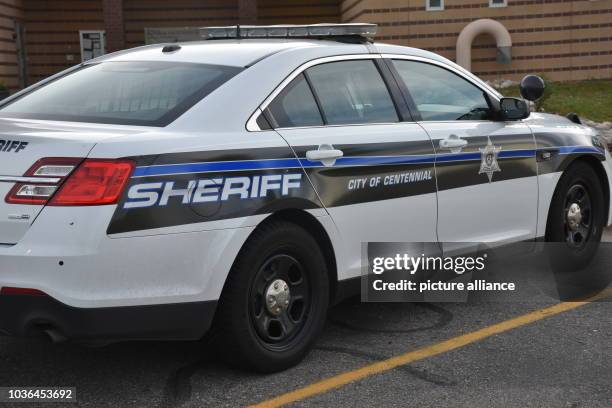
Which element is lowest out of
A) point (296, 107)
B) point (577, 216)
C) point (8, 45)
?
point (577, 216)

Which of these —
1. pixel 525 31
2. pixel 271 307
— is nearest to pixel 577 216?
pixel 271 307

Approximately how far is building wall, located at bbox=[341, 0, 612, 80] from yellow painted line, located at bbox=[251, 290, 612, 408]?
14705mm

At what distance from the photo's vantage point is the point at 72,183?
3.40 meters

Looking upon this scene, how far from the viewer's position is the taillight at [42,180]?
342cm

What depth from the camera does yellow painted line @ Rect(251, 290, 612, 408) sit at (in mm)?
3855

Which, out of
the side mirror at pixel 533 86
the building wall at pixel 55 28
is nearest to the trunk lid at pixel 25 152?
the side mirror at pixel 533 86

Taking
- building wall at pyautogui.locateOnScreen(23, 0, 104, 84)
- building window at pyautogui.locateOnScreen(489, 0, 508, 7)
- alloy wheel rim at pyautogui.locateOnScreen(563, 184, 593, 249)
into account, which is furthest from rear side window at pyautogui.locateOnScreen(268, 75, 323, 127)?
building wall at pyautogui.locateOnScreen(23, 0, 104, 84)

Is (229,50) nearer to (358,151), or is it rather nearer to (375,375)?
(358,151)

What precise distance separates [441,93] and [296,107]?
122 centimetres

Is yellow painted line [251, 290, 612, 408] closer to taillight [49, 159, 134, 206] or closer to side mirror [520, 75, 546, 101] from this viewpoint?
taillight [49, 159, 134, 206]

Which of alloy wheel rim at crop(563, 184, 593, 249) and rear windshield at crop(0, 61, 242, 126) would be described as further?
alloy wheel rim at crop(563, 184, 593, 249)

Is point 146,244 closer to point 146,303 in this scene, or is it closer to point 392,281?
point 146,303

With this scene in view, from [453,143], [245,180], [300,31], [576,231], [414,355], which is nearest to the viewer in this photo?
Result: [245,180]

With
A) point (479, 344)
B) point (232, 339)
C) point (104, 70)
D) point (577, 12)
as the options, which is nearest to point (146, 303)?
point (232, 339)
